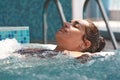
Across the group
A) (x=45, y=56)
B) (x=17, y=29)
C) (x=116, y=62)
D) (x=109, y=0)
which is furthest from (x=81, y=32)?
(x=109, y=0)

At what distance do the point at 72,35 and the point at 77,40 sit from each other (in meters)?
0.11

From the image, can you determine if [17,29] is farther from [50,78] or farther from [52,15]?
[50,78]

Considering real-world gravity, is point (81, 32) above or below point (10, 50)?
above

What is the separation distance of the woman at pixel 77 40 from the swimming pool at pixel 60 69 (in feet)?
1.02

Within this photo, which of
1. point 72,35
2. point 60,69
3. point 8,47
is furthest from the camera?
point 8,47

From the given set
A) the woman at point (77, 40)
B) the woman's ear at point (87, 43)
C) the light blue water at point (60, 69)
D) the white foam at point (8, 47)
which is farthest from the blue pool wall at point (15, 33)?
the light blue water at point (60, 69)

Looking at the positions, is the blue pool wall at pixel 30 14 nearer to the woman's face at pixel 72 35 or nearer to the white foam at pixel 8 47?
the white foam at pixel 8 47

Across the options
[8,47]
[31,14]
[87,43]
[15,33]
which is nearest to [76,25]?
[87,43]

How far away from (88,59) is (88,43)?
593 mm

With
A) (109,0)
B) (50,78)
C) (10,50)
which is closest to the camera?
(50,78)

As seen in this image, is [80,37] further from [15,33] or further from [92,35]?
[15,33]

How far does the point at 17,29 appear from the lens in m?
5.29

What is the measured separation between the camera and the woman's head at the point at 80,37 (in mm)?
3740

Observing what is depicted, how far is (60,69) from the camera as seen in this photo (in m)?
2.94
